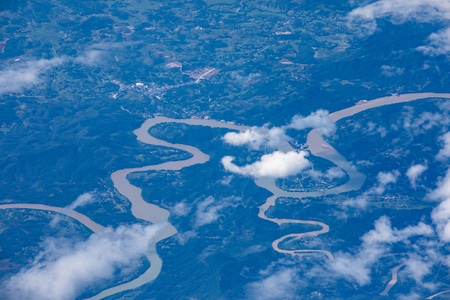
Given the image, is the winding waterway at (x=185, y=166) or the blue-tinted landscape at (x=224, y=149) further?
the winding waterway at (x=185, y=166)

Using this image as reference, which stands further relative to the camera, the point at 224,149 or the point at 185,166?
the point at 224,149

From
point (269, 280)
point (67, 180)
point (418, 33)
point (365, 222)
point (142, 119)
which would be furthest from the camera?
point (418, 33)

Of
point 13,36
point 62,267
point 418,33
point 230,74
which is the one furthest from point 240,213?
point 13,36

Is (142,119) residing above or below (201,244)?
above

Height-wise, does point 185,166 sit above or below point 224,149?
below

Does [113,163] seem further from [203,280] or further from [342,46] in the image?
[342,46]
